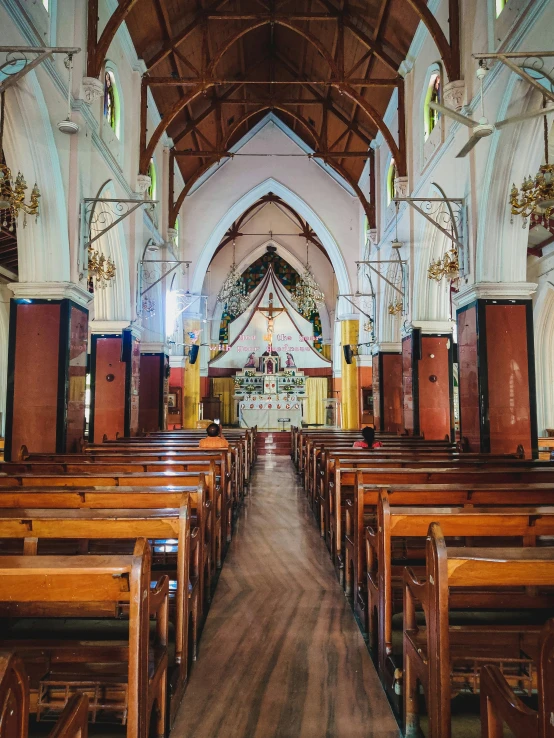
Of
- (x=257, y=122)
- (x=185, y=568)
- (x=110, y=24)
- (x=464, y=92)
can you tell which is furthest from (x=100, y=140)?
(x=257, y=122)

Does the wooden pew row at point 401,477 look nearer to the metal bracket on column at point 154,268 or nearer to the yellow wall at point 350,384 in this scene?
the metal bracket on column at point 154,268

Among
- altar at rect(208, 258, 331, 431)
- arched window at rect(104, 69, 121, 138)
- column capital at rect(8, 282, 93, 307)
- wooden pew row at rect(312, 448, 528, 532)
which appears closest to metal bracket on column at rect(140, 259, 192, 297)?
arched window at rect(104, 69, 121, 138)

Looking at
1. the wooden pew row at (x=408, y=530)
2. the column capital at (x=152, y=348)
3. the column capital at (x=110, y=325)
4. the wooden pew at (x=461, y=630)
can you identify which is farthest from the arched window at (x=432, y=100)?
the wooden pew at (x=461, y=630)

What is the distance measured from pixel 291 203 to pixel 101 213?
943 cm

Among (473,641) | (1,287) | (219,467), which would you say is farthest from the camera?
(1,287)

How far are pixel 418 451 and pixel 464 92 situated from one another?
17.4ft

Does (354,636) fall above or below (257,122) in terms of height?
below

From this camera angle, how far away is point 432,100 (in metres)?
10.2

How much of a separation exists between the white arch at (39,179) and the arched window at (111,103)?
287 cm

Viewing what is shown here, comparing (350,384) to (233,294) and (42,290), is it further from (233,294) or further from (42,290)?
(42,290)

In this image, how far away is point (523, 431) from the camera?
7.38 m

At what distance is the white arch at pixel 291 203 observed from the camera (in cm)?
1686

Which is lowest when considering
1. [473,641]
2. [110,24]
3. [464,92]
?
[473,641]

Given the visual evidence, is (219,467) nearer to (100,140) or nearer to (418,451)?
(418,451)
